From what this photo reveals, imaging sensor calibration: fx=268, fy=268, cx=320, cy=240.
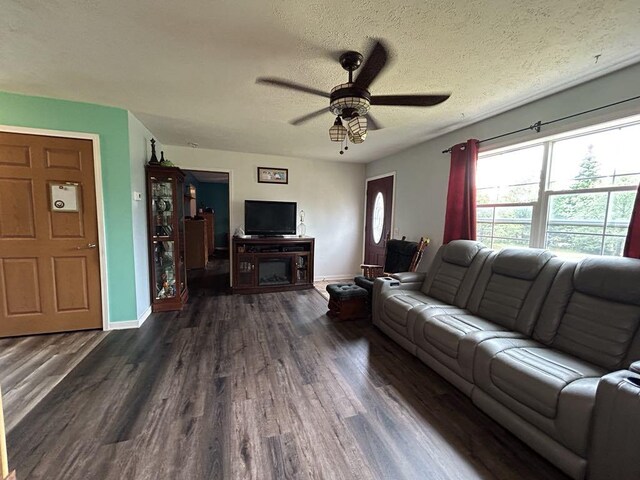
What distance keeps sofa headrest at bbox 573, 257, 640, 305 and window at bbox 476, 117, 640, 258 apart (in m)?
0.50

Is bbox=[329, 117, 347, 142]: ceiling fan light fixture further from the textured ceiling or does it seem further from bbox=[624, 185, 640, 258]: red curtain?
bbox=[624, 185, 640, 258]: red curtain

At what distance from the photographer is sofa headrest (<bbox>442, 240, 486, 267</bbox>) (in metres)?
2.77

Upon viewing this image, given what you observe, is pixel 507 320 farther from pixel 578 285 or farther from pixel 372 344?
pixel 372 344

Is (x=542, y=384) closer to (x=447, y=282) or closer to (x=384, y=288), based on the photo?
(x=447, y=282)

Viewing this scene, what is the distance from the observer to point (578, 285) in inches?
73.9

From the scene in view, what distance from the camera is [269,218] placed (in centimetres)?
473

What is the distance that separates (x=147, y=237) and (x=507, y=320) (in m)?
4.05

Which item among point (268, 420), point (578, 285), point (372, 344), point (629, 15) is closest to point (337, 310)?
point (372, 344)

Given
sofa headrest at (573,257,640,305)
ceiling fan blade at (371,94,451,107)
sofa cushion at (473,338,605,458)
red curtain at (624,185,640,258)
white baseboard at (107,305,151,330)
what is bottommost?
white baseboard at (107,305,151,330)

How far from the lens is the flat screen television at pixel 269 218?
4633mm

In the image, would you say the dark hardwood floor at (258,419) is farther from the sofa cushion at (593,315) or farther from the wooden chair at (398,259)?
the wooden chair at (398,259)

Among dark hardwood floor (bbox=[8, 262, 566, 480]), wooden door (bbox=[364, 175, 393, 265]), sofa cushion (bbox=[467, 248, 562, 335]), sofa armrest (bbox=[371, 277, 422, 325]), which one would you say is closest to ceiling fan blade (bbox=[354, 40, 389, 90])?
sofa cushion (bbox=[467, 248, 562, 335])

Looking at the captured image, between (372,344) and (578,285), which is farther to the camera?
(372,344)

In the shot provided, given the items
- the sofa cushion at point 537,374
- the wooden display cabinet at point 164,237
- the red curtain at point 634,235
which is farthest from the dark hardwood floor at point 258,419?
the red curtain at point 634,235
